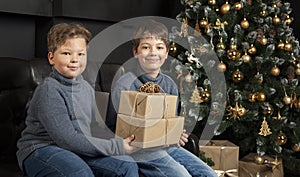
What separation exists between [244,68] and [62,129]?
1.69 meters

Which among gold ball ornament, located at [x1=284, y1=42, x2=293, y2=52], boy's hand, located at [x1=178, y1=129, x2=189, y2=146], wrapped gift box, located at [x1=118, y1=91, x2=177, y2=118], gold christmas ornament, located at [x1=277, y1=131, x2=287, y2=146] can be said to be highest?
gold ball ornament, located at [x1=284, y1=42, x2=293, y2=52]

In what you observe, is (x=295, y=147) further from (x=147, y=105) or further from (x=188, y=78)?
(x=147, y=105)

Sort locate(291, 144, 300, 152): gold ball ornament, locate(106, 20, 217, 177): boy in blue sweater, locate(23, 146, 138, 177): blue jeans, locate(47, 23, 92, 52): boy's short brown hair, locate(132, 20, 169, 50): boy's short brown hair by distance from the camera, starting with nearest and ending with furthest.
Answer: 1. locate(23, 146, 138, 177): blue jeans
2. locate(47, 23, 92, 52): boy's short brown hair
3. locate(106, 20, 217, 177): boy in blue sweater
4. locate(132, 20, 169, 50): boy's short brown hair
5. locate(291, 144, 300, 152): gold ball ornament

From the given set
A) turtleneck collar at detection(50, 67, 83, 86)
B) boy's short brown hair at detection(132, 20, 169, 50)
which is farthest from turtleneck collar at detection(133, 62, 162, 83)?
turtleneck collar at detection(50, 67, 83, 86)

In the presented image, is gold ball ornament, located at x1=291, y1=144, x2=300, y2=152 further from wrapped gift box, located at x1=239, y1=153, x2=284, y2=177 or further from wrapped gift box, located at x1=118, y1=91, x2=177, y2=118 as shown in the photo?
wrapped gift box, located at x1=118, y1=91, x2=177, y2=118

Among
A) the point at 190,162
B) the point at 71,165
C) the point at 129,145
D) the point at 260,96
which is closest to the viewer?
the point at 71,165

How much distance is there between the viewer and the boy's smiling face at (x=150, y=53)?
1914mm

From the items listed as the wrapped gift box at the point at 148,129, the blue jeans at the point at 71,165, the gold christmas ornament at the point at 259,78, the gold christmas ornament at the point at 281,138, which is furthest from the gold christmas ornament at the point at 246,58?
the blue jeans at the point at 71,165

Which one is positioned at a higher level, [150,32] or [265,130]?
[150,32]

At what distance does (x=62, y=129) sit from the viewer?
163 centimetres

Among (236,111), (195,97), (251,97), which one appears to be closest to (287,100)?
(251,97)

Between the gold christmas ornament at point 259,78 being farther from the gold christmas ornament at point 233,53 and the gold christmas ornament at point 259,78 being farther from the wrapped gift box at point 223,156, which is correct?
the wrapped gift box at point 223,156

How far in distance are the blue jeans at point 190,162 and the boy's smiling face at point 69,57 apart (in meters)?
0.57

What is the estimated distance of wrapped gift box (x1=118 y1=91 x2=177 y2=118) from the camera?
5.31ft
